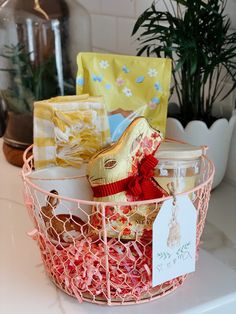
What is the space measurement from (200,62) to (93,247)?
377 mm

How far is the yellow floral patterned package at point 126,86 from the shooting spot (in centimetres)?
A: 70

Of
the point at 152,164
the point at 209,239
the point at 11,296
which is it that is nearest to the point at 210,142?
the point at 209,239

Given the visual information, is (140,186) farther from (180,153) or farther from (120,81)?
(120,81)

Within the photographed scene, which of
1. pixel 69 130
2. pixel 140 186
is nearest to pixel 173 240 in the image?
pixel 140 186

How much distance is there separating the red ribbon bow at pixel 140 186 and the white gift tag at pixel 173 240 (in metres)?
0.03

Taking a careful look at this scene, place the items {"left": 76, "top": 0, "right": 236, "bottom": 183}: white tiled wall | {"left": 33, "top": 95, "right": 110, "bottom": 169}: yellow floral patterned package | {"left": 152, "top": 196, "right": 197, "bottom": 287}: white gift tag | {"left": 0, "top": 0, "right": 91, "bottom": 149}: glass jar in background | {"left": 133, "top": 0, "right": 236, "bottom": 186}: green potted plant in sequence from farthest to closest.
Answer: {"left": 76, "top": 0, "right": 236, "bottom": 183}: white tiled wall, {"left": 0, "top": 0, "right": 91, "bottom": 149}: glass jar in background, {"left": 133, "top": 0, "right": 236, "bottom": 186}: green potted plant, {"left": 33, "top": 95, "right": 110, "bottom": 169}: yellow floral patterned package, {"left": 152, "top": 196, "right": 197, "bottom": 287}: white gift tag

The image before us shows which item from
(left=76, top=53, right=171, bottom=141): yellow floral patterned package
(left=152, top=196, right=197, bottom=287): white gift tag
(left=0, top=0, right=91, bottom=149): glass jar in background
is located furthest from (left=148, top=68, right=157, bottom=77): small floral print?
(left=0, top=0, right=91, bottom=149): glass jar in background

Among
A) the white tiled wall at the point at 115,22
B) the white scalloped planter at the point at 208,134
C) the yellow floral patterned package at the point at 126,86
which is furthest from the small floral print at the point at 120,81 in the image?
the white tiled wall at the point at 115,22

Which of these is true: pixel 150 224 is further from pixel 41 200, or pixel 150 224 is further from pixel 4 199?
pixel 4 199

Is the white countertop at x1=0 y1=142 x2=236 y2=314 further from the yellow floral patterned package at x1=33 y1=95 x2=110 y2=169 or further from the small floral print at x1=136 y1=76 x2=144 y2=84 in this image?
the small floral print at x1=136 y1=76 x2=144 y2=84

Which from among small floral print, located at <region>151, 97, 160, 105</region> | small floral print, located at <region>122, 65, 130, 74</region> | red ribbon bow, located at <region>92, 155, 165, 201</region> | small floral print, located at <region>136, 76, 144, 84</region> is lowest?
red ribbon bow, located at <region>92, 155, 165, 201</region>

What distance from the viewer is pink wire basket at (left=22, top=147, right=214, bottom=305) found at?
55 centimetres

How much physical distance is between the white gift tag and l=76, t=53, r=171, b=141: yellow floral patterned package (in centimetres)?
19

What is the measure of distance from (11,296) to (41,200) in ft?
0.43
